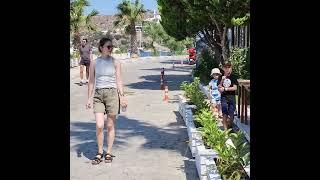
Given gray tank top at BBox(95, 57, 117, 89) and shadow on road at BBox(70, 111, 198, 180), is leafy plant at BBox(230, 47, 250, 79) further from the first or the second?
gray tank top at BBox(95, 57, 117, 89)

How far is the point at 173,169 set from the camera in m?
6.98

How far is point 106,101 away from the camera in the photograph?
725 cm

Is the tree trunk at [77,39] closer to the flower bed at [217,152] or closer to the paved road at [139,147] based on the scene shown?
the paved road at [139,147]

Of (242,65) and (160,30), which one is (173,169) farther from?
(160,30)

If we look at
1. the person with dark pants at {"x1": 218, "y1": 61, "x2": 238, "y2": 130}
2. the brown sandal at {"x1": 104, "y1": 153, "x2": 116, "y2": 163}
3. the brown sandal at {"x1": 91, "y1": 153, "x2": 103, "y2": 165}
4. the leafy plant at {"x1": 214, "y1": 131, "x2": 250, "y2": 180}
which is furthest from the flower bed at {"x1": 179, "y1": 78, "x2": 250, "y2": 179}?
the brown sandal at {"x1": 91, "y1": 153, "x2": 103, "y2": 165}

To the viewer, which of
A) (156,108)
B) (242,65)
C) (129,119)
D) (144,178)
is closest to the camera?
(144,178)

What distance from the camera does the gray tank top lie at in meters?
7.13

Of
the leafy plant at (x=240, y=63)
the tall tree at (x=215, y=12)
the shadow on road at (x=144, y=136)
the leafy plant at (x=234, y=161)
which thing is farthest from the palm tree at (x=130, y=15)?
the leafy plant at (x=234, y=161)

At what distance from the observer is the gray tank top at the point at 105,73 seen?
713 cm

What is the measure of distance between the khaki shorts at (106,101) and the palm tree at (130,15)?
5011 centimetres

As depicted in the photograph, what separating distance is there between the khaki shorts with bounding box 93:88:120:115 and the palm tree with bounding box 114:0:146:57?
5011cm
